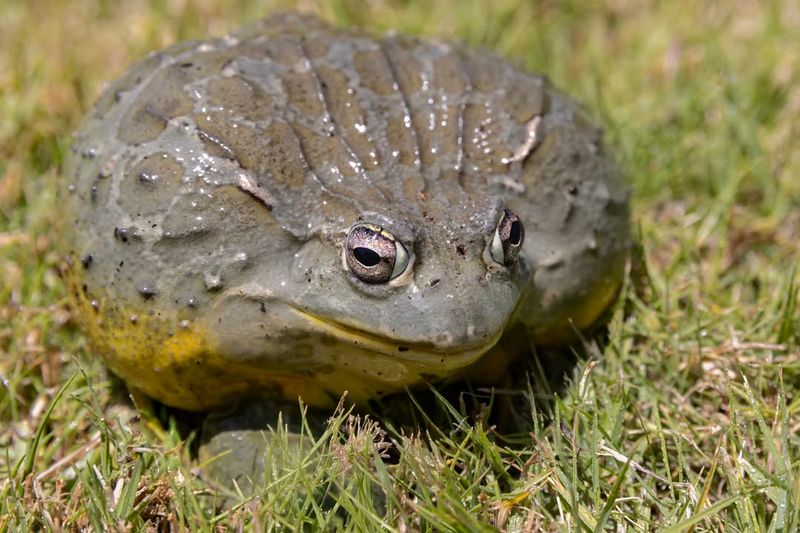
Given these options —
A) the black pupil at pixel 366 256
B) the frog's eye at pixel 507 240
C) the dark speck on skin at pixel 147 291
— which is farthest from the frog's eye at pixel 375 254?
the dark speck on skin at pixel 147 291

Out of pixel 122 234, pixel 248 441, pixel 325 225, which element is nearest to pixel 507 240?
pixel 325 225

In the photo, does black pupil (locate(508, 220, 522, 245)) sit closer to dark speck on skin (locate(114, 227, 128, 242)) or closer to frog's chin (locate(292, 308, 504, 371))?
frog's chin (locate(292, 308, 504, 371))

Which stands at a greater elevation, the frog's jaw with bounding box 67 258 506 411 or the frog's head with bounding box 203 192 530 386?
the frog's head with bounding box 203 192 530 386

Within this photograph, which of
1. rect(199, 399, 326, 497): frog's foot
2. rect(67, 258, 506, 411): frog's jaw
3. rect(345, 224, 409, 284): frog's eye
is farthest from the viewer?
rect(199, 399, 326, 497): frog's foot

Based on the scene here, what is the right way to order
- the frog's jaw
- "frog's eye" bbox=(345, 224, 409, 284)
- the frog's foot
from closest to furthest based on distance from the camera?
"frog's eye" bbox=(345, 224, 409, 284), the frog's jaw, the frog's foot

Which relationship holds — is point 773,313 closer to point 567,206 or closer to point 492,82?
point 567,206

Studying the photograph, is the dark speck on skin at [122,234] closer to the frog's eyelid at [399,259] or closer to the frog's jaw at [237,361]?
the frog's jaw at [237,361]

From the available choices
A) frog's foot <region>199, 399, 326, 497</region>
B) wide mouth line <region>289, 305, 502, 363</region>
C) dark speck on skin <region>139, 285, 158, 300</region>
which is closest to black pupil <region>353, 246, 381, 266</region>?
wide mouth line <region>289, 305, 502, 363</region>

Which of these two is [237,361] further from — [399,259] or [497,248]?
[497,248]
